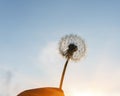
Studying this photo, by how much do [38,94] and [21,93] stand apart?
1069 millimetres

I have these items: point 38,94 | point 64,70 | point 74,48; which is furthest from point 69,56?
point 38,94

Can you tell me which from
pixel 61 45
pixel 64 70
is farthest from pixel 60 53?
pixel 64 70

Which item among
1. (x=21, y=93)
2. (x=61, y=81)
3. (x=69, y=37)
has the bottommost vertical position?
(x=21, y=93)

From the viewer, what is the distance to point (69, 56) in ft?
47.2

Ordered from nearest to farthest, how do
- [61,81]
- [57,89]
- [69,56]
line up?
[61,81]
[57,89]
[69,56]

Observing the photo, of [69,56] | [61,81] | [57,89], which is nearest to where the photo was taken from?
[61,81]

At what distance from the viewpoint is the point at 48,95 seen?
509 inches

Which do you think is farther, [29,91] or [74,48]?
[74,48]

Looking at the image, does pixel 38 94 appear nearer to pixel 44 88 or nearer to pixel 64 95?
pixel 44 88

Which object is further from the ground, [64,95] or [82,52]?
[82,52]

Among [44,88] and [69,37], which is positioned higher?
[69,37]

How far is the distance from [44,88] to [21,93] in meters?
1.31

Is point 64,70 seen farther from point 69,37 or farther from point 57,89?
point 69,37

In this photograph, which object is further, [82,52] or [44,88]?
[82,52]
